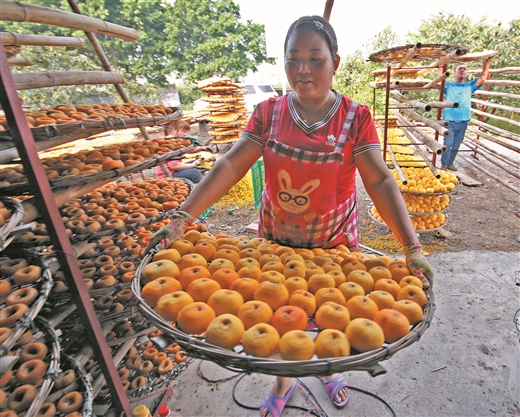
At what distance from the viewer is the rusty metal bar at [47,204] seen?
4.40ft

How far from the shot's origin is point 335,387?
2396 mm

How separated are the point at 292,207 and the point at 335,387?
1.60 metres

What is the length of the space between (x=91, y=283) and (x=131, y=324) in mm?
625

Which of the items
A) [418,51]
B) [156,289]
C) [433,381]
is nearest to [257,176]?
[418,51]

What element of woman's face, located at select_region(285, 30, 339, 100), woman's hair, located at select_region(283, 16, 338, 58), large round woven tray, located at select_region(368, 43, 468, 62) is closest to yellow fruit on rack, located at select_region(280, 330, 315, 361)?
woman's face, located at select_region(285, 30, 339, 100)

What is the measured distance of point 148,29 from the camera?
74.2 ft

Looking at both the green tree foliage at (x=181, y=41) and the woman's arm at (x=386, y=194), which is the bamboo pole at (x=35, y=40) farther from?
the green tree foliage at (x=181, y=41)

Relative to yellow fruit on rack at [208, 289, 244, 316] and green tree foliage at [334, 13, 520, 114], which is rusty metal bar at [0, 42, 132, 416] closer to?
yellow fruit on rack at [208, 289, 244, 316]

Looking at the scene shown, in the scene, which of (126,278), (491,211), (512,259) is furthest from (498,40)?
(126,278)

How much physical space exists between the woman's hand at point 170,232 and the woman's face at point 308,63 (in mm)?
960

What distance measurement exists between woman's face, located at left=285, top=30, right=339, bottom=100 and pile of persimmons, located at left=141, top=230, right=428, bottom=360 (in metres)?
0.93

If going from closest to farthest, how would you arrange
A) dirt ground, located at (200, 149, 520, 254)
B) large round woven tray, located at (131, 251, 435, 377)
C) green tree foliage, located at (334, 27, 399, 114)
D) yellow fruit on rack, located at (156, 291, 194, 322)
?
large round woven tray, located at (131, 251, 435, 377)
yellow fruit on rack, located at (156, 291, 194, 322)
dirt ground, located at (200, 149, 520, 254)
green tree foliage, located at (334, 27, 399, 114)

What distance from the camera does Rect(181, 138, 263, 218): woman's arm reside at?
5.83 ft

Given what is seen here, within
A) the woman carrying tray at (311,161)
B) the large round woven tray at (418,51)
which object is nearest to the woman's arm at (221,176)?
the woman carrying tray at (311,161)
